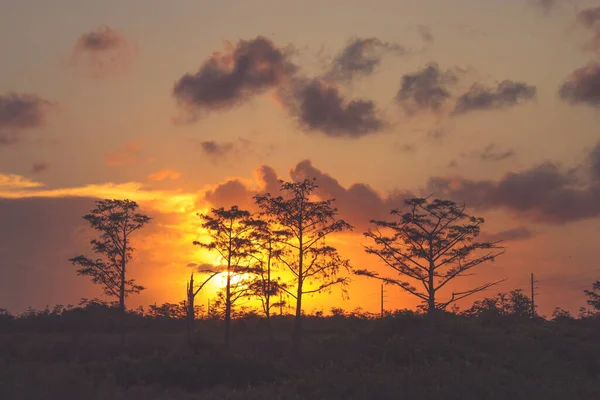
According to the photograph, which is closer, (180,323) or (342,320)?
(180,323)

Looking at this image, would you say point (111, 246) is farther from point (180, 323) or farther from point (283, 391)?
point (283, 391)

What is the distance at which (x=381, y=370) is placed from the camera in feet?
101

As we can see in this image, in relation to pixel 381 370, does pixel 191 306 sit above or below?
above

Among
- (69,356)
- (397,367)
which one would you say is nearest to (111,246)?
(69,356)

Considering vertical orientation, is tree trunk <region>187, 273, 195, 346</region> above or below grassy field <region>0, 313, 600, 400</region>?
above

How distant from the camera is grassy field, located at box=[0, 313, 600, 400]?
26.7 m

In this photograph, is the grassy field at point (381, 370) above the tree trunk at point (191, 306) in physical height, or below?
below

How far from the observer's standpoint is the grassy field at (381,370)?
2670cm

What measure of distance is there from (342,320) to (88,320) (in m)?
32.4

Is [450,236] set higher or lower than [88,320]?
higher

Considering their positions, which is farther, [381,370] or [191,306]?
[191,306]

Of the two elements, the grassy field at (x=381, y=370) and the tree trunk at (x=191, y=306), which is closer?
the grassy field at (x=381, y=370)

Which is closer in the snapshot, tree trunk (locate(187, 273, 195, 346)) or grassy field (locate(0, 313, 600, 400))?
grassy field (locate(0, 313, 600, 400))

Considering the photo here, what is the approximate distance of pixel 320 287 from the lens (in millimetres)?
55438
